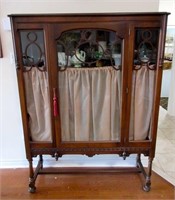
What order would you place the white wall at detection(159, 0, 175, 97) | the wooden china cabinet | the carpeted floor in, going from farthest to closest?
1. the white wall at detection(159, 0, 175, 97)
2. the carpeted floor
3. the wooden china cabinet

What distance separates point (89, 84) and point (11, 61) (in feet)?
2.76

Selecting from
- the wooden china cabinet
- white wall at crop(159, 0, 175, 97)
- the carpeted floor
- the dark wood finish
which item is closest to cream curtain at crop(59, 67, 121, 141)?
the wooden china cabinet

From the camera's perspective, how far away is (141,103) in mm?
1732

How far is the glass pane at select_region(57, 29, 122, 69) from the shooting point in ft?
5.21

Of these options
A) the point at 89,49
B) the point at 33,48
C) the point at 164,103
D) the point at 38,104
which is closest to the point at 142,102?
the point at 89,49

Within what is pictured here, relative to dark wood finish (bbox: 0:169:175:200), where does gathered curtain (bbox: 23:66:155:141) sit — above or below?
above

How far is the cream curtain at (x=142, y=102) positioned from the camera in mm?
1668

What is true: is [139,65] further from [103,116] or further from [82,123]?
[82,123]

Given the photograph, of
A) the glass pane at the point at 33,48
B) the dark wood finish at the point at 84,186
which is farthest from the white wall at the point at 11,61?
the glass pane at the point at 33,48

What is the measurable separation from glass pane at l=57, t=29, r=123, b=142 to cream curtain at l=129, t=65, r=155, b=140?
129 mm

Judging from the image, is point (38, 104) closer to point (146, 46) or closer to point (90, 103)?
point (90, 103)

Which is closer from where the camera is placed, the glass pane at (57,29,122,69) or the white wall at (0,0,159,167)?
the glass pane at (57,29,122,69)

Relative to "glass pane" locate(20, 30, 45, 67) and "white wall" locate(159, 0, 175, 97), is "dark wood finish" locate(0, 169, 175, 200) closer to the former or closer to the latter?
"glass pane" locate(20, 30, 45, 67)

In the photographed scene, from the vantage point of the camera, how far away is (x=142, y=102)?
1730 millimetres
